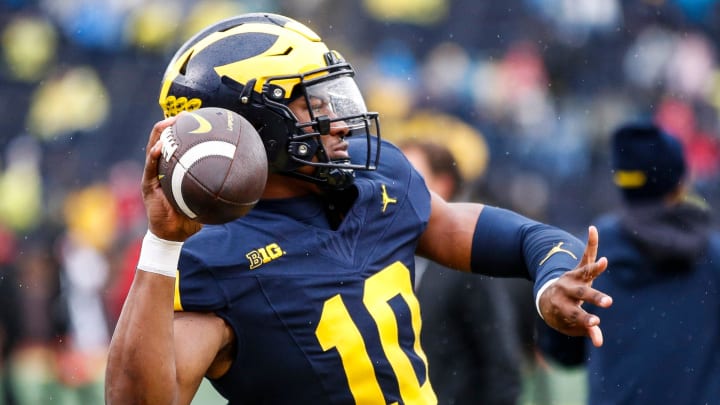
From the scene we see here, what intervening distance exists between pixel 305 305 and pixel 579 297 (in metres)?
0.68

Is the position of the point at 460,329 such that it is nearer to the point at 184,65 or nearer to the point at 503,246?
the point at 503,246

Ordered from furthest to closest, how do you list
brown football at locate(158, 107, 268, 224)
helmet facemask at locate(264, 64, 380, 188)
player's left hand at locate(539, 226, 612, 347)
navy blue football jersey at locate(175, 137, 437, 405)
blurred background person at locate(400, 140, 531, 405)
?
blurred background person at locate(400, 140, 531, 405) → helmet facemask at locate(264, 64, 380, 188) → navy blue football jersey at locate(175, 137, 437, 405) → player's left hand at locate(539, 226, 612, 347) → brown football at locate(158, 107, 268, 224)

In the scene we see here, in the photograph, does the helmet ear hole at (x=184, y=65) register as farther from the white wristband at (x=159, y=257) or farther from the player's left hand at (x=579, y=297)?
the player's left hand at (x=579, y=297)

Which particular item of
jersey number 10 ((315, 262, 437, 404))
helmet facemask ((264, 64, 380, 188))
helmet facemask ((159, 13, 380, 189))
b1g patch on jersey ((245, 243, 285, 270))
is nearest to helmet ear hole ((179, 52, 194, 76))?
helmet facemask ((159, 13, 380, 189))

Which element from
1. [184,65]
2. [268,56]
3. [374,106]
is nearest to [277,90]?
[268,56]

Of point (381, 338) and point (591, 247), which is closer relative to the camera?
point (591, 247)

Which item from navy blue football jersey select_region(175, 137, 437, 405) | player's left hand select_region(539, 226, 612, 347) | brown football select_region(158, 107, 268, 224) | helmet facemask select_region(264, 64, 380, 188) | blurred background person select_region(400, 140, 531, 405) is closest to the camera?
brown football select_region(158, 107, 268, 224)

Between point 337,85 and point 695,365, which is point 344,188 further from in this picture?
point 695,365

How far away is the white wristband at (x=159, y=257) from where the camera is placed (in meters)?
2.57

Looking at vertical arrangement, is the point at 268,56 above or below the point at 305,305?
above

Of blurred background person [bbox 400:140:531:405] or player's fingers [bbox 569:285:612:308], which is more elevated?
player's fingers [bbox 569:285:612:308]

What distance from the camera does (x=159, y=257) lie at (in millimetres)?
2570

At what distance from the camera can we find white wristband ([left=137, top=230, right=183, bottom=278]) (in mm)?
2566

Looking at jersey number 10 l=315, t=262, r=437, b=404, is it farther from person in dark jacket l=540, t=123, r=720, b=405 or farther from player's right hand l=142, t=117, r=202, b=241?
person in dark jacket l=540, t=123, r=720, b=405
